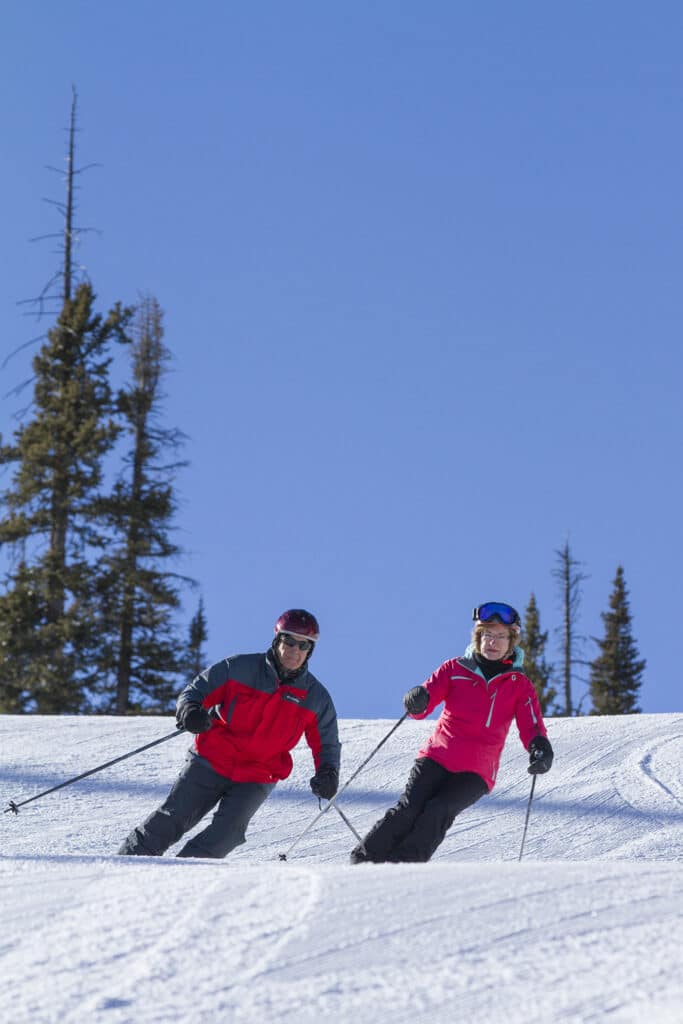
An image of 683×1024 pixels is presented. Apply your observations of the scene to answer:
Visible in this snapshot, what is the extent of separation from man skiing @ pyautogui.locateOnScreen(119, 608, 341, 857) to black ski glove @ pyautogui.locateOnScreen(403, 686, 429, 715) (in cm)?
47

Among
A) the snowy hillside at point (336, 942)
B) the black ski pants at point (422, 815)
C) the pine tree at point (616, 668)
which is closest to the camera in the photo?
the snowy hillside at point (336, 942)

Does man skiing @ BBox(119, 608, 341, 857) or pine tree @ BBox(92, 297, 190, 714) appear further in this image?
pine tree @ BBox(92, 297, 190, 714)

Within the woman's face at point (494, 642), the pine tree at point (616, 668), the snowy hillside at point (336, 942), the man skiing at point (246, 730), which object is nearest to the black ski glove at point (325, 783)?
the man skiing at point (246, 730)

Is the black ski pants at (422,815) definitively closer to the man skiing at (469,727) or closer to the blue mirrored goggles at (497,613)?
the man skiing at (469,727)

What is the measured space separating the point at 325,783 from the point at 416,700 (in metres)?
0.63

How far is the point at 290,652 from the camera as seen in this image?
5.67 meters

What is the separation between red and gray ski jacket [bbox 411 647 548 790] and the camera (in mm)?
5707

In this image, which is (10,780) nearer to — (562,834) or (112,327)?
(562,834)

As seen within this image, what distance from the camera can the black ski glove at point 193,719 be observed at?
17.9 feet

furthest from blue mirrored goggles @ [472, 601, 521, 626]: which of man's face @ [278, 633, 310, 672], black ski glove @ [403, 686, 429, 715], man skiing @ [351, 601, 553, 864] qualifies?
man's face @ [278, 633, 310, 672]

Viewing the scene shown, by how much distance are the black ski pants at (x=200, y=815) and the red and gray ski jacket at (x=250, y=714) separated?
0.20ft

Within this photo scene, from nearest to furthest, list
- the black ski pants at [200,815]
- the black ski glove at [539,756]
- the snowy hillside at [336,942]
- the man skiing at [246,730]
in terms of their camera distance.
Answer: the snowy hillside at [336,942] → the black ski pants at [200,815] → the man skiing at [246,730] → the black ski glove at [539,756]

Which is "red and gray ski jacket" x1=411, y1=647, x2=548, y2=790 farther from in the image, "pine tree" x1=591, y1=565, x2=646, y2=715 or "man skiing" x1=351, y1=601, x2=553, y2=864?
"pine tree" x1=591, y1=565, x2=646, y2=715

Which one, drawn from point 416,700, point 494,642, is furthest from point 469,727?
point 494,642
